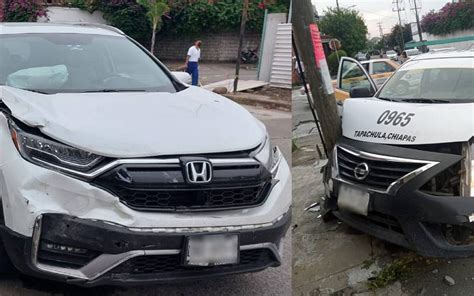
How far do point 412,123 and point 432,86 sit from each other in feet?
3.43

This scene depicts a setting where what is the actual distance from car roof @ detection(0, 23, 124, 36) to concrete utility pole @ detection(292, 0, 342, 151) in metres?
1.51

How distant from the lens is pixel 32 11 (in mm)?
15047

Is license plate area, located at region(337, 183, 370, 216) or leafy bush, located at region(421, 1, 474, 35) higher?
leafy bush, located at region(421, 1, 474, 35)

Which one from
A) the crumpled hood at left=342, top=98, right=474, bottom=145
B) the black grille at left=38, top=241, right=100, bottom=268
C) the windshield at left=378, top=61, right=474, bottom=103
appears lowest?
the black grille at left=38, top=241, right=100, bottom=268

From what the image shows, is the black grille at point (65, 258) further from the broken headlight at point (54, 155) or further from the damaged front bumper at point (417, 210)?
the damaged front bumper at point (417, 210)

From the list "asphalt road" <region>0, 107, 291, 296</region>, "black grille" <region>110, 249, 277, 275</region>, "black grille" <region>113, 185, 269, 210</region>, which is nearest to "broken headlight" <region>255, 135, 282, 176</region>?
"black grille" <region>113, 185, 269, 210</region>

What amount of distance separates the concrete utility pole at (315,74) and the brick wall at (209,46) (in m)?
17.3

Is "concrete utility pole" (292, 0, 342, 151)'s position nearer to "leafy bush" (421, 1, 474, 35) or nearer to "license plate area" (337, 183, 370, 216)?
"license plate area" (337, 183, 370, 216)

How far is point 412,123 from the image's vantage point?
Result: 369cm

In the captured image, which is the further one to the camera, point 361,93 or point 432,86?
point 361,93

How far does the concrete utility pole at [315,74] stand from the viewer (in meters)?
4.41

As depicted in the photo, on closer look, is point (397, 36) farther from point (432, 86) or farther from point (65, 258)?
point (65, 258)

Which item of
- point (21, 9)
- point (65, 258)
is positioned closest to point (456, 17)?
point (21, 9)

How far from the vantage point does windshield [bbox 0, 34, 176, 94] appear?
3.31 m
